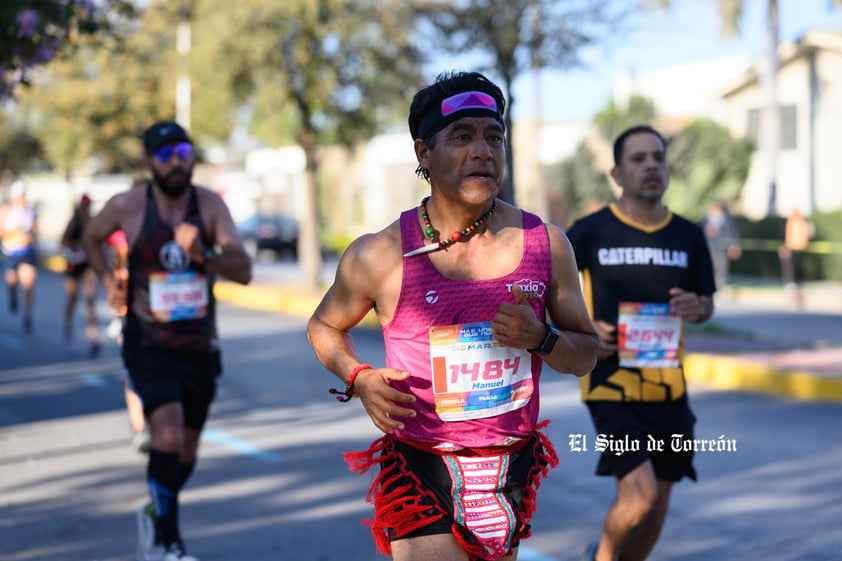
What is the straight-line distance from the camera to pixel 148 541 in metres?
5.31

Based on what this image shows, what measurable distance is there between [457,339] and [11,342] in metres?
14.3

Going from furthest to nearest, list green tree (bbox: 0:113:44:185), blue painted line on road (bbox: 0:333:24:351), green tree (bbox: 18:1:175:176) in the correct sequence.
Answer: green tree (bbox: 0:113:44:185) → green tree (bbox: 18:1:175:176) → blue painted line on road (bbox: 0:333:24:351)

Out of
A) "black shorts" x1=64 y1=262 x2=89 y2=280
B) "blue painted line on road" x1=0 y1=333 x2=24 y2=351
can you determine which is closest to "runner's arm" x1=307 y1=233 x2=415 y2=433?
"black shorts" x1=64 y1=262 x2=89 y2=280

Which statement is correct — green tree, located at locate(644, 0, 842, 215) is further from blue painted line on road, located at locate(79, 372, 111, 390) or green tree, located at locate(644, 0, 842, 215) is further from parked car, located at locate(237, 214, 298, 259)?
blue painted line on road, located at locate(79, 372, 111, 390)

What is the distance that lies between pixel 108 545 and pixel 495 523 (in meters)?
3.43

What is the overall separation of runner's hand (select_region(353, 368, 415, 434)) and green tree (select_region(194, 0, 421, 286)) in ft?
56.0

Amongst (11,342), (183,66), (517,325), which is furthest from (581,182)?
(517,325)

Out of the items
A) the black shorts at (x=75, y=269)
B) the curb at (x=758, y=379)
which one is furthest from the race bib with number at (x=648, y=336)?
the black shorts at (x=75, y=269)

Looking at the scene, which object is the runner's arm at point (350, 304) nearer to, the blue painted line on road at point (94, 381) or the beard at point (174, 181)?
the beard at point (174, 181)

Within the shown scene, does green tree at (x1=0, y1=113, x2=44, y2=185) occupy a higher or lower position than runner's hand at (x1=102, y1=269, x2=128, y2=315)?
higher

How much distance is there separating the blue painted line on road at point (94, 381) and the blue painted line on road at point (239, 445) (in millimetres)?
2878

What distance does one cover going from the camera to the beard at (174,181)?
5.66 metres

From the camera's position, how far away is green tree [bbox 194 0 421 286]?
2064cm

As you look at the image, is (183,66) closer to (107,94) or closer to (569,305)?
(107,94)
